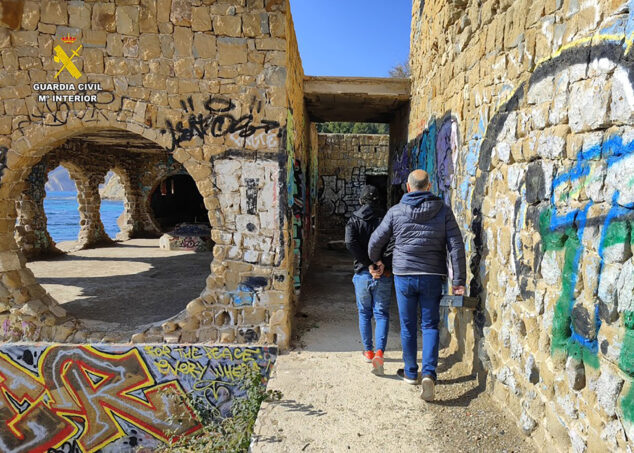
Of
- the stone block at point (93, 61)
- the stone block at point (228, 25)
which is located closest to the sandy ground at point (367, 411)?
the stone block at point (228, 25)

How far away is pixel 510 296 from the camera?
10.0 feet

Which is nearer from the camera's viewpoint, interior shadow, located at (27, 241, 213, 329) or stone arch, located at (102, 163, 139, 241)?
interior shadow, located at (27, 241, 213, 329)

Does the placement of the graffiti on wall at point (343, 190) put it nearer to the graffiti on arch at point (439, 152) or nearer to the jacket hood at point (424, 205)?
the graffiti on arch at point (439, 152)

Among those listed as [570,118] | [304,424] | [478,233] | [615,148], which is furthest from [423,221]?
[304,424]

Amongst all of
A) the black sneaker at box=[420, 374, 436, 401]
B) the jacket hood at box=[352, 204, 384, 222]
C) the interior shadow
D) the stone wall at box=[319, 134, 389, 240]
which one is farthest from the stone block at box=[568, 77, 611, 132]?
the stone wall at box=[319, 134, 389, 240]

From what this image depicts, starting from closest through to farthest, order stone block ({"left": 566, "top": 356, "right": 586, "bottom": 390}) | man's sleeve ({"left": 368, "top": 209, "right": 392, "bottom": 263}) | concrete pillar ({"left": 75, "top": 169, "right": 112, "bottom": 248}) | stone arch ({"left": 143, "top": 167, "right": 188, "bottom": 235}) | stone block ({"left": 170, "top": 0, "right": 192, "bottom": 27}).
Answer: stone block ({"left": 566, "top": 356, "right": 586, "bottom": 390}) < man's sleeve ({"left": 368, "top": 209, "right": 392, "bottom": 263}) < stone block ({"left": 170, "top": 0, "right": 192, "bottom": 27}) < concrete pillar ({"left": 75, "top": 169, "right": 112, "bottom": 248}) < stone arch ({"left": 143, "top": 167, "right": 188, "bottom": 235})

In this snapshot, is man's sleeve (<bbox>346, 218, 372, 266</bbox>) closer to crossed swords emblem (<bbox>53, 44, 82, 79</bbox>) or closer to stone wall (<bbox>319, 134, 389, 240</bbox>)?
crossed swords emblem (<bbox>53, 44, 82, 79</bbox>)

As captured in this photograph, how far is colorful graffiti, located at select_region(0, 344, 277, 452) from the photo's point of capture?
4.52 m

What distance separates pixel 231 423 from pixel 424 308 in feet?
7.43

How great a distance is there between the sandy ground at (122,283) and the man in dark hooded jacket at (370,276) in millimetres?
3058

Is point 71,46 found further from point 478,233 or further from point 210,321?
point 478,233

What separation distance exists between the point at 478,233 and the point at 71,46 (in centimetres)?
488

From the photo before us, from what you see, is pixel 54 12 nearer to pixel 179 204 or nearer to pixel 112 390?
pixel 112 390

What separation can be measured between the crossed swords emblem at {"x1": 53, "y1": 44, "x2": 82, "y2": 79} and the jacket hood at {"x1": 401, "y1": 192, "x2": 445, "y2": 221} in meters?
4.04
